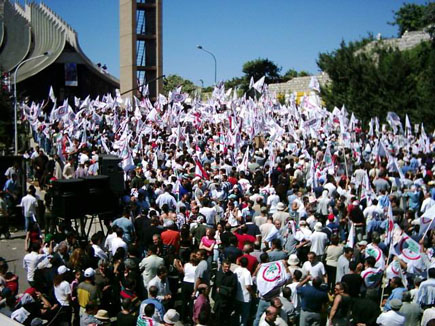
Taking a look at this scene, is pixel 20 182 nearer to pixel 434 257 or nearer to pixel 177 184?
pixel 177 184

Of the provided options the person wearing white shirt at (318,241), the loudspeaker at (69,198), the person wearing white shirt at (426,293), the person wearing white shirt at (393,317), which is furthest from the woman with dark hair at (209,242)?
the person wearing white shirt at (426,293)

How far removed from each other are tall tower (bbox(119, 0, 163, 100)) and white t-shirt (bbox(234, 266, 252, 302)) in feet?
131

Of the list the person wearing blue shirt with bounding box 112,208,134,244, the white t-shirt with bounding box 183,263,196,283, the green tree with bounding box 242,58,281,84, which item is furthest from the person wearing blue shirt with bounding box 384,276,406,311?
the green tree with bounding box 242,58,281,84

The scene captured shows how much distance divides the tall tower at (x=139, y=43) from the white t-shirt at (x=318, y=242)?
38.8 metres

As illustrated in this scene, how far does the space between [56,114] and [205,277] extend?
→ 1819 cm

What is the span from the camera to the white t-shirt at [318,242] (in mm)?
9305

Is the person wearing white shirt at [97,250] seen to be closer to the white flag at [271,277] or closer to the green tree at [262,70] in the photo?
the white flag at [271,277]

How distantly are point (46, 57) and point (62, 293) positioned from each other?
52628 mm

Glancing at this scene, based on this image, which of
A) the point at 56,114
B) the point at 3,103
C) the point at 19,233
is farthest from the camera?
the point at 3,103

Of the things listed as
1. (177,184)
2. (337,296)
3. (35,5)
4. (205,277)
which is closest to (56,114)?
(177,184)

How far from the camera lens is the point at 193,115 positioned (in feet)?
84.6

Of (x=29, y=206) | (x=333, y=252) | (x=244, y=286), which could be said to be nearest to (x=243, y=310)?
(x=244, y=286)

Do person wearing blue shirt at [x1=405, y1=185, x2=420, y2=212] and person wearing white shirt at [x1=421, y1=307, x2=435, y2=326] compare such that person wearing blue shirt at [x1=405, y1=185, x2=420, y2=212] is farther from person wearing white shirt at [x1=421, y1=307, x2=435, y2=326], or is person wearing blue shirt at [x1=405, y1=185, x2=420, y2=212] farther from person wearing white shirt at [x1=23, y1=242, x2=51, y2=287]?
person wearing white shirt at [x1=23, y1=242, x2=51, y2=287]

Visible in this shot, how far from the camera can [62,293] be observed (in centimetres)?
729
